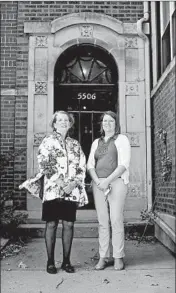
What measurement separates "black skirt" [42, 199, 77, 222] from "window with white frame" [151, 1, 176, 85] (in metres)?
2.97

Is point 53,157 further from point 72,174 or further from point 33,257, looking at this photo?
point 33,257

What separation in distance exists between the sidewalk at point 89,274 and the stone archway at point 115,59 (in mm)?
1967

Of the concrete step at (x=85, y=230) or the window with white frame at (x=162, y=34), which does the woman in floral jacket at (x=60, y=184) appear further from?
Result: the window with white frame at (x=162, y=34)

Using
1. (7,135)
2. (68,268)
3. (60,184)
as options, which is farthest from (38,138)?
(68,268)

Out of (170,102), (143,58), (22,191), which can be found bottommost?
(22,191)

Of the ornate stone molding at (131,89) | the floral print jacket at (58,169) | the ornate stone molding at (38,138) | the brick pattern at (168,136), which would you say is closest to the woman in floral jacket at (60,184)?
the floral print jacket at (58,169)

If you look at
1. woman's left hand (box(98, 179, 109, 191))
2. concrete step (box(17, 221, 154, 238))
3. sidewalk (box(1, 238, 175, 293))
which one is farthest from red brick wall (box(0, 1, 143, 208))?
woman's left hand (box(98, 179, 109, 191))

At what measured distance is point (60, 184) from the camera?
394 cm

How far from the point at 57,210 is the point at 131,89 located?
12.1 feet

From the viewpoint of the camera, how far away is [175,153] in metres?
5.11

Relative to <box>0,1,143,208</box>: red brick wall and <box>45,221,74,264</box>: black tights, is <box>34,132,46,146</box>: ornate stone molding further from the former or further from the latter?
<box>45,221,74,264</box>: black tights

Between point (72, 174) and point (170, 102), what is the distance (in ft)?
7.15

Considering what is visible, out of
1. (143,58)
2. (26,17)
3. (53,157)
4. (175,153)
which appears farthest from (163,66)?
(53,157)

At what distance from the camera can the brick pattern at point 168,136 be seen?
5.29 meters
